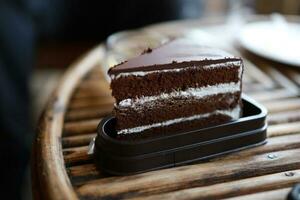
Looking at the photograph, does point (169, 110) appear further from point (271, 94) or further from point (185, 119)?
point (271, 94)

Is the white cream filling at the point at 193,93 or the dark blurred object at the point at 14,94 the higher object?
the white cream filling at the point at 193,93

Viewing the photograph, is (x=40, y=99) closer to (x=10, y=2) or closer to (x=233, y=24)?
(x=10, y=2)

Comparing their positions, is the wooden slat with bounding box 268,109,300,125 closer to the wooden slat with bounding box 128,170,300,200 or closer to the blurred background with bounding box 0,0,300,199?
the wooden slat with bounding box 128,170,300,200

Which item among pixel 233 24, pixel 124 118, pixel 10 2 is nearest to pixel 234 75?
pixel 124 118

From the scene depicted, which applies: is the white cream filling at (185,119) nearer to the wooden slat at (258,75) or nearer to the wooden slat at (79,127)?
the wooden slat at (79,127)

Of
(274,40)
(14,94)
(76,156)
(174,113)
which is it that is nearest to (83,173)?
(76,156)

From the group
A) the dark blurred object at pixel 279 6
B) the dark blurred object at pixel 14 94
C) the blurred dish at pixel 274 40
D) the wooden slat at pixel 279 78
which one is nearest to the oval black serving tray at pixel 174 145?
the wooden slat at pixel 279 78
